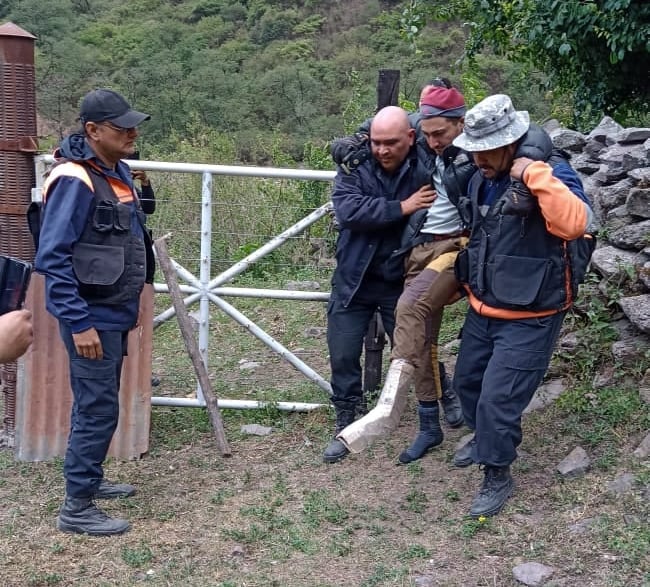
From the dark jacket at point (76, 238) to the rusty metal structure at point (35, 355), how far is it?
882 millimetres

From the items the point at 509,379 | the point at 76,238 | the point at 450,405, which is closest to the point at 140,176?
the point at 76,238

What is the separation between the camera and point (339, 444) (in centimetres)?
475

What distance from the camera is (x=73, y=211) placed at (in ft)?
12.2

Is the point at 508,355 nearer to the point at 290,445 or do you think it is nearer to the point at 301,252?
the point at 290,445

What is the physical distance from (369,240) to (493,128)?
1124 mm

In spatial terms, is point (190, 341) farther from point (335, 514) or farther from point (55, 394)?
point (335, 514)

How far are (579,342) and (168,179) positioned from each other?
485cm

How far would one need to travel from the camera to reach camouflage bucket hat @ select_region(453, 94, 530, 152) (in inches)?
141

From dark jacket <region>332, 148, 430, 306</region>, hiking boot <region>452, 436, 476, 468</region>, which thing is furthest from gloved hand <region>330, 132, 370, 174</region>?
hiking boot <region>452, 436, 476, 468</region>

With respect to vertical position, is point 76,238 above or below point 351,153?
below

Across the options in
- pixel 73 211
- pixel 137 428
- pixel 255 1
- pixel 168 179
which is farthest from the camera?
pixel 255 1

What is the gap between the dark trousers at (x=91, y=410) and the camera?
12.8ft

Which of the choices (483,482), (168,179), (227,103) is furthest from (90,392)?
(227,103)

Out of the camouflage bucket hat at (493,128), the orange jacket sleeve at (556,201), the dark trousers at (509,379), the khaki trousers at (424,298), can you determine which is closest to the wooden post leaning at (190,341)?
the khaki trousers at (424,298)
